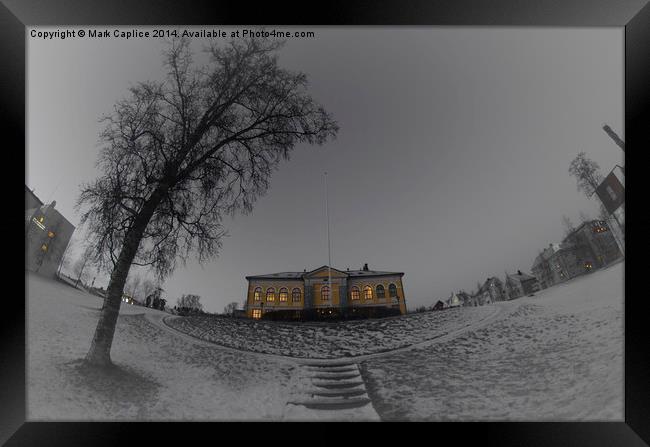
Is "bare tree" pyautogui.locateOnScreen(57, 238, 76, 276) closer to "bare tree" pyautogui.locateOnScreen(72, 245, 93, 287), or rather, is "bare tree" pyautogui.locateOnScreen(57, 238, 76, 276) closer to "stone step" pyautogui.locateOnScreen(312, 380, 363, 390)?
"bare tree" pyautogui.locateOnScreen(72, 245, 93, 287)

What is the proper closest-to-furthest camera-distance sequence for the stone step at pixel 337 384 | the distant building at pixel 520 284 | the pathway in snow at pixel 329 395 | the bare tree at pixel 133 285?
the pathway in snow at pixel 329 395 < the stone step at pixel 337 384 < the distant building at pixel 520 284 < the bare tree at pixel 133 285

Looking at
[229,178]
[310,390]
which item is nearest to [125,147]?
[229,178]

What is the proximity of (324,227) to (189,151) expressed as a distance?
175 cm

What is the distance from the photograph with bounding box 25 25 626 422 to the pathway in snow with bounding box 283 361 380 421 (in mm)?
21

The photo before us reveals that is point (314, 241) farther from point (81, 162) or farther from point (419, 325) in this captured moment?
point (81, 162)

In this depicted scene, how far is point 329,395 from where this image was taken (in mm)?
3338

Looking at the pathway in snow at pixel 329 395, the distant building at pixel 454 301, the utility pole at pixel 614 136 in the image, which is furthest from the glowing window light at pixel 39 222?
the utility pole at pixel 614 136

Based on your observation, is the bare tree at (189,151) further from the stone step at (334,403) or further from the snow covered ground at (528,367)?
the snow covered ground at (528,367)

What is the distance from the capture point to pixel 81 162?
145 inches

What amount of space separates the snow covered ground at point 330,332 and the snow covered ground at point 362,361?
0.01 m

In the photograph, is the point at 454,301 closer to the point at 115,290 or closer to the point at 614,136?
the point at 614,136

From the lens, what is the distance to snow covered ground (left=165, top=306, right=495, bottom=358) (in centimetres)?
355

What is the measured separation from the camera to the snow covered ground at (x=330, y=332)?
11.6ft

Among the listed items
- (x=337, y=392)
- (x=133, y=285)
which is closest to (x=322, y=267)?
(x=337, y=392)
